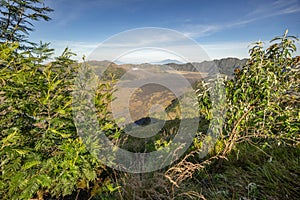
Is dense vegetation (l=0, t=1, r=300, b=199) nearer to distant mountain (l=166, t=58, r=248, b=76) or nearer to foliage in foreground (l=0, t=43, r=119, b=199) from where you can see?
foliage in foreground (l=0, t=43, r=119, b=199)

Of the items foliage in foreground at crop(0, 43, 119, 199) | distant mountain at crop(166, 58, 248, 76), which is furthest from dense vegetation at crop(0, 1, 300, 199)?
distant mountain at crop(166, 58, 248, 76)

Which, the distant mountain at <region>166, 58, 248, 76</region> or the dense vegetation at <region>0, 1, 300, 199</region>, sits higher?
the distant mountain at <region>166, 58, 248, 76</region>

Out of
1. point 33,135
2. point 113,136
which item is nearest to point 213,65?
point 113,136

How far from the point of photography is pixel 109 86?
282cm

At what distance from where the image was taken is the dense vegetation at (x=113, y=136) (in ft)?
6.63

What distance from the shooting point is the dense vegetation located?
2.02m

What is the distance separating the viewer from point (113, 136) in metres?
2.83

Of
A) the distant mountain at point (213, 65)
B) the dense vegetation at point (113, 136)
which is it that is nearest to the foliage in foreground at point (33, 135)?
the dense vegetation at point (113, 136)

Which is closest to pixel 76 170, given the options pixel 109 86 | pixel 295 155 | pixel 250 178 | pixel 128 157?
pixel 109 86

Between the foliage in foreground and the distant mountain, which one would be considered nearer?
the foliage in foreground

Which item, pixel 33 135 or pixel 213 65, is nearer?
pixel 33 135

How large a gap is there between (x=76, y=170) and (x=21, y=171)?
59 cm

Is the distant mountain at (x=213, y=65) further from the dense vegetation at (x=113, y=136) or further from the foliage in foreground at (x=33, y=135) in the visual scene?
the foliage in foreground at (x=33, y=135)

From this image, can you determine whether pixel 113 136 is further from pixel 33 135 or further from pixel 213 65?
pixel 213 65
